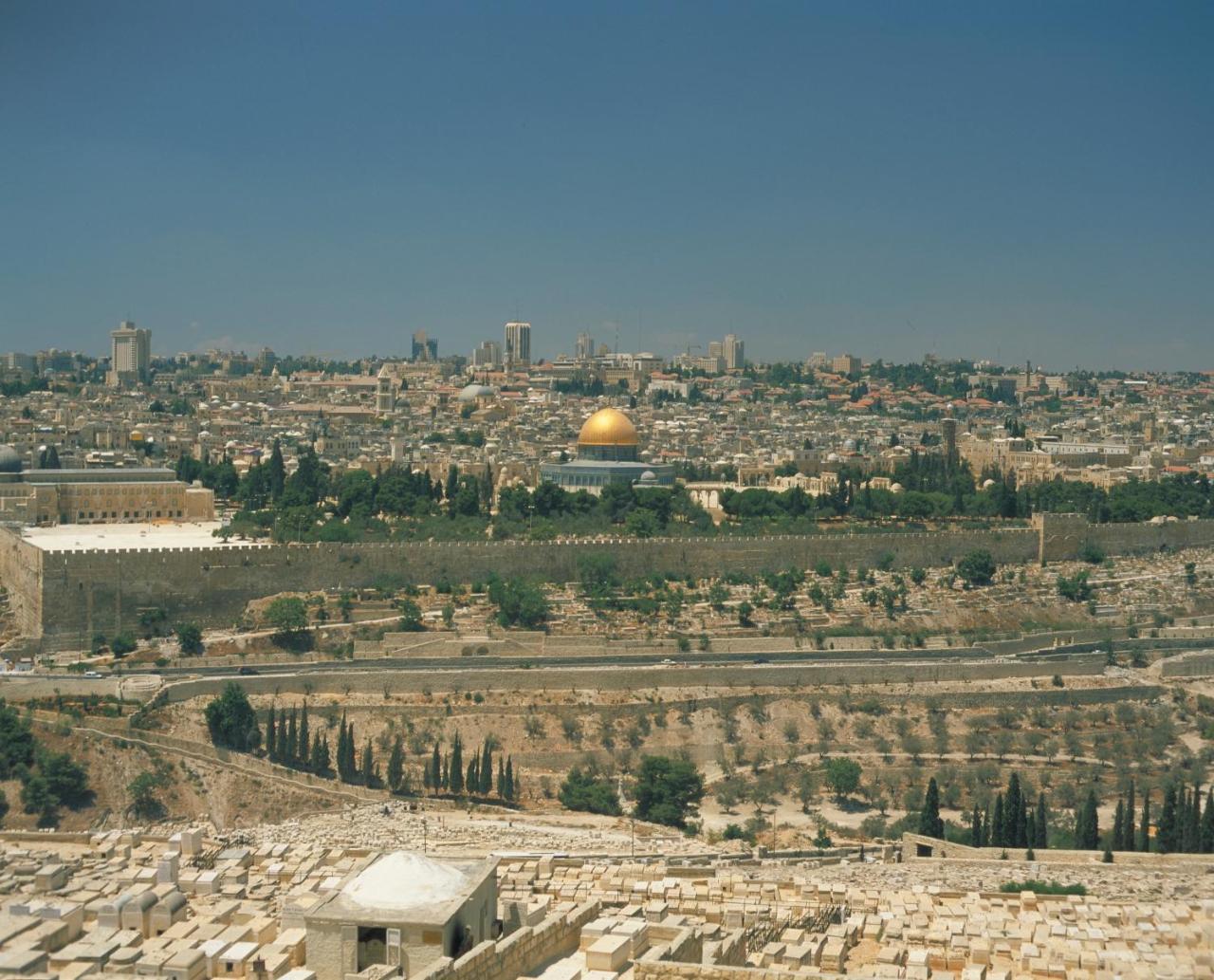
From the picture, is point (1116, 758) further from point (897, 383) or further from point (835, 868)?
point (897, 383)

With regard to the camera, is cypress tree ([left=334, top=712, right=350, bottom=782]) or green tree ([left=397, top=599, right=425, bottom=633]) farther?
green tree ([left=397, top=599, right=425, bottom=633])

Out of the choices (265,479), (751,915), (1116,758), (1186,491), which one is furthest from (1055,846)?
(1186,491)

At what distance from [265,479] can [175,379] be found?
200ft

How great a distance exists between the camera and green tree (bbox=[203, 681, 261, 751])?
88.6 ft

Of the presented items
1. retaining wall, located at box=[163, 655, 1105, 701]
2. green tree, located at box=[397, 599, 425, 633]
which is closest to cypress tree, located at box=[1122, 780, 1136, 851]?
retaining wall, located at box=[163, 655, 1105, 701]

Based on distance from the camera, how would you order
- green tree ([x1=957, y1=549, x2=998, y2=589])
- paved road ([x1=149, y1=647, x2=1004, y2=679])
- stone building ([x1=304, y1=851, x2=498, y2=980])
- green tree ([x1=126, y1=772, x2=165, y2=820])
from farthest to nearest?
green tree ([x1=957, y1=549, x2=998, y2=589]) < paved road ([x1=149, y1=647, x2=1004, y2=679]) < green tree ([x1=126, y1=772, x2=165, y2=820]) < stone building ([x1=304, y1=851, x2=498, y2=980])

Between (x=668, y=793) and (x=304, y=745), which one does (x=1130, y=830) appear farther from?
(x=304, y=745)

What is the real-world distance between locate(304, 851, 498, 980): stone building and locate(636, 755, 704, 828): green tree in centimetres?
1431

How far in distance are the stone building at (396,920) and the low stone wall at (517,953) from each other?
6.5 inches

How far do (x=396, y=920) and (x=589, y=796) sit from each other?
51.5 ft

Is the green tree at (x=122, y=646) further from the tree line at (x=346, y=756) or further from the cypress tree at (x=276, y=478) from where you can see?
the cypress tree at (x=276, y=478)

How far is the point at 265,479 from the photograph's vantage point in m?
45.7

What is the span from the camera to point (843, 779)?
2691cm

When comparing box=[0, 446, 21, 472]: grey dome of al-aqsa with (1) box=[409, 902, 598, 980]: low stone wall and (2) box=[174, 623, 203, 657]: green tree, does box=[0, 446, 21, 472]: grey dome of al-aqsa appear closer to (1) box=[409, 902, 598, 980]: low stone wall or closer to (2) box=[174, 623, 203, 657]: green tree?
(2) box=[174, 623, 203, 657]: green tree
